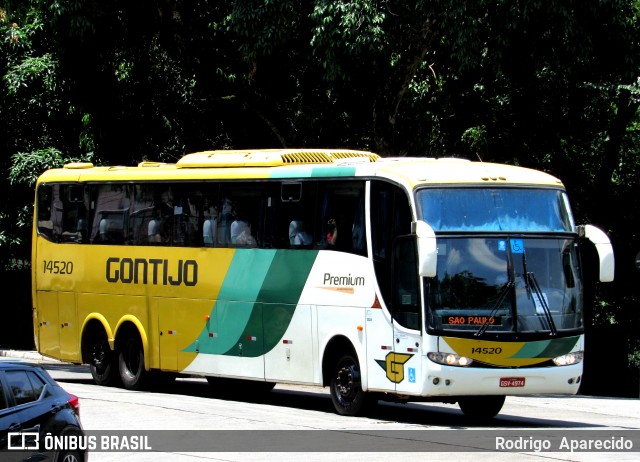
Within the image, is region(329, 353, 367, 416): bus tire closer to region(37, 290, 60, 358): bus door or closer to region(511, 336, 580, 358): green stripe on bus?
region(511, 336, 580, 358): green stripe on bus

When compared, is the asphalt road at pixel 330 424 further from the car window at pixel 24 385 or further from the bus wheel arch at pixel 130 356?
the car window at pixel 24 385

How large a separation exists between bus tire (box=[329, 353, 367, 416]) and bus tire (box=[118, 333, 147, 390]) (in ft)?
16.0

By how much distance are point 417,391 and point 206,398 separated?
564cm

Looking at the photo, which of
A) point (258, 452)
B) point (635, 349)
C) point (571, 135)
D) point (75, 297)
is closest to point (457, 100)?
point (571, 135)

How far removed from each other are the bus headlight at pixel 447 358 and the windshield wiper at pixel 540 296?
1.28 meters

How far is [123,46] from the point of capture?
95.6 feet

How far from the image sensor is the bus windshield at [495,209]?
16.1m

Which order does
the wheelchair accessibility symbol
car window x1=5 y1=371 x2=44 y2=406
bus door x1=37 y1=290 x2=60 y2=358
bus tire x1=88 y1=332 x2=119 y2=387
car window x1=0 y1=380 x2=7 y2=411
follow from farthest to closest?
bus door x1=37 y1=290 x2=60 y2=358, bus tire x1=88 y1=332 x2=119 y2=387, the wheelchair accessibility symbol, car window x1=5 y1=371 x2=44 y2=406, car window x1=0 y1=380 x2=7 y2=411

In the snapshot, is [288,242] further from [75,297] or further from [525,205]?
[75,297]

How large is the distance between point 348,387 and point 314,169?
130 inches

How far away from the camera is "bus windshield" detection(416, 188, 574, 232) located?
52.8ft

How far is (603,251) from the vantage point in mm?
16422

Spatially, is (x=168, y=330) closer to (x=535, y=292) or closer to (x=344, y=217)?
(x=344, y=217)

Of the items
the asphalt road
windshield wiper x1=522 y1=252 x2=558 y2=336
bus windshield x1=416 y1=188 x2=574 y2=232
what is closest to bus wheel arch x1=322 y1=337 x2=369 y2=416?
the asphalt road
